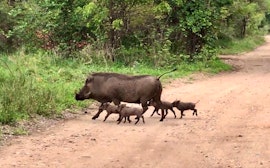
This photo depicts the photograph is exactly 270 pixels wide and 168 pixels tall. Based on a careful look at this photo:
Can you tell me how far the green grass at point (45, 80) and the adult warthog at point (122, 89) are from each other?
2.53 feet

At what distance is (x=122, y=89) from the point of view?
11.3 m

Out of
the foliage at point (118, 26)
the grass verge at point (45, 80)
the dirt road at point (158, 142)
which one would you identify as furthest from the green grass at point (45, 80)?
the foliage at point (118, 26)

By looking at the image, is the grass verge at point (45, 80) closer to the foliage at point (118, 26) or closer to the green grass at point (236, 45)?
the foliage at point (118, 26)

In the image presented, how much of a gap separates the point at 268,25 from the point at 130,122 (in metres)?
60.1

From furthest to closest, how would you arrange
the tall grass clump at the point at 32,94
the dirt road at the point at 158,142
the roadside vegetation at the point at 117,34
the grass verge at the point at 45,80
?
the roadside vegetation at the point at 117,34 < the grass verge at the point at 45,80 < the tall grass clump at the point at 32,94 < the dirt road at the point at 158,142

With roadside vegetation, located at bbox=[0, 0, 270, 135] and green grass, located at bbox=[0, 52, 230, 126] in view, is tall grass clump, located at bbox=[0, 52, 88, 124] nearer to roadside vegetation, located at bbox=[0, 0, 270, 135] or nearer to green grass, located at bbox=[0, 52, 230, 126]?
green grass, located at bbox=[0, 52, 230, 126]

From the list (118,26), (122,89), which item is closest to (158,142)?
(122,89)

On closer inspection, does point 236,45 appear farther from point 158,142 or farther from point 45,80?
point 158,142

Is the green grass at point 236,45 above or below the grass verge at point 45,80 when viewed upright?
below

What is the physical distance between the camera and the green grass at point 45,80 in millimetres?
10750

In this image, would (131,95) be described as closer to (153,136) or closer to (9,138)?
(153,136)

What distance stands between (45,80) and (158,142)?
6405mm

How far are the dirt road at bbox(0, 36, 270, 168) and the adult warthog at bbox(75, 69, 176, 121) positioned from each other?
445 millimetres

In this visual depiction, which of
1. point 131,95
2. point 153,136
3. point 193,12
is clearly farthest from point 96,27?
point 153,136
